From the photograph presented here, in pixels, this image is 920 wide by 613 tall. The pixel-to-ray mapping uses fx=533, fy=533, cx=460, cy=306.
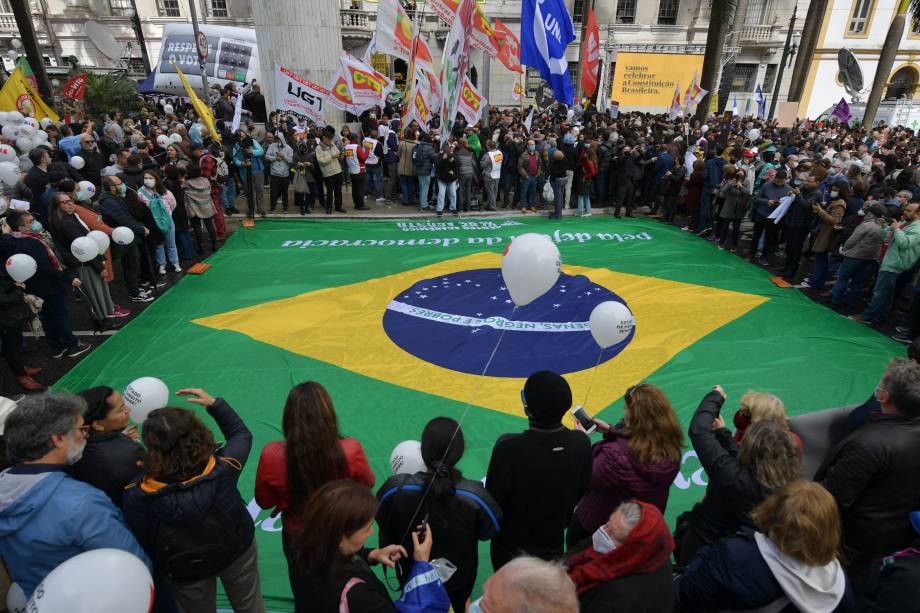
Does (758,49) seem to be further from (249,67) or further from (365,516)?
(365,516)

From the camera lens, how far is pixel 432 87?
38.0 feet

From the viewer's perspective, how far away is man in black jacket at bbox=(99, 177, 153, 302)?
756 centimetres

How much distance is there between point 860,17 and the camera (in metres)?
35.5

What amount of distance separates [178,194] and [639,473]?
8893 millimetres

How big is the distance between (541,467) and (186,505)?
165 centimetres

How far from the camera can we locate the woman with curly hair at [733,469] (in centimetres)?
256

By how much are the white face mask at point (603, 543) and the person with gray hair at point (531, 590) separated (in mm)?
447

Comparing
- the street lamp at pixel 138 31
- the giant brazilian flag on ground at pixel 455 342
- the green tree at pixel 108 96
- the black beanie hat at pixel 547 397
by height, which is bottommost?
the giant brazilian flag on ground at pixel 455 342

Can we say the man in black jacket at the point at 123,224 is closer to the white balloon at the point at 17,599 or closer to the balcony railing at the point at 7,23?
the white balloon at the point at 17,599

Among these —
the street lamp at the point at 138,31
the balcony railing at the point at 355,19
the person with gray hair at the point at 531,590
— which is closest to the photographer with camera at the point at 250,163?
the person with gray hair at the point at 531,590

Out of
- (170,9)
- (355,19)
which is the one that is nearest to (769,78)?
(355,19)

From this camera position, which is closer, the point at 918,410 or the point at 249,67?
the point at 918,410

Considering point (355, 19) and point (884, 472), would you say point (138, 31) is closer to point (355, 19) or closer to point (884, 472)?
point (355, 19)

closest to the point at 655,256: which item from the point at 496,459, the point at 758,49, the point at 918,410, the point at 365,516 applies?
the point at 918,410
